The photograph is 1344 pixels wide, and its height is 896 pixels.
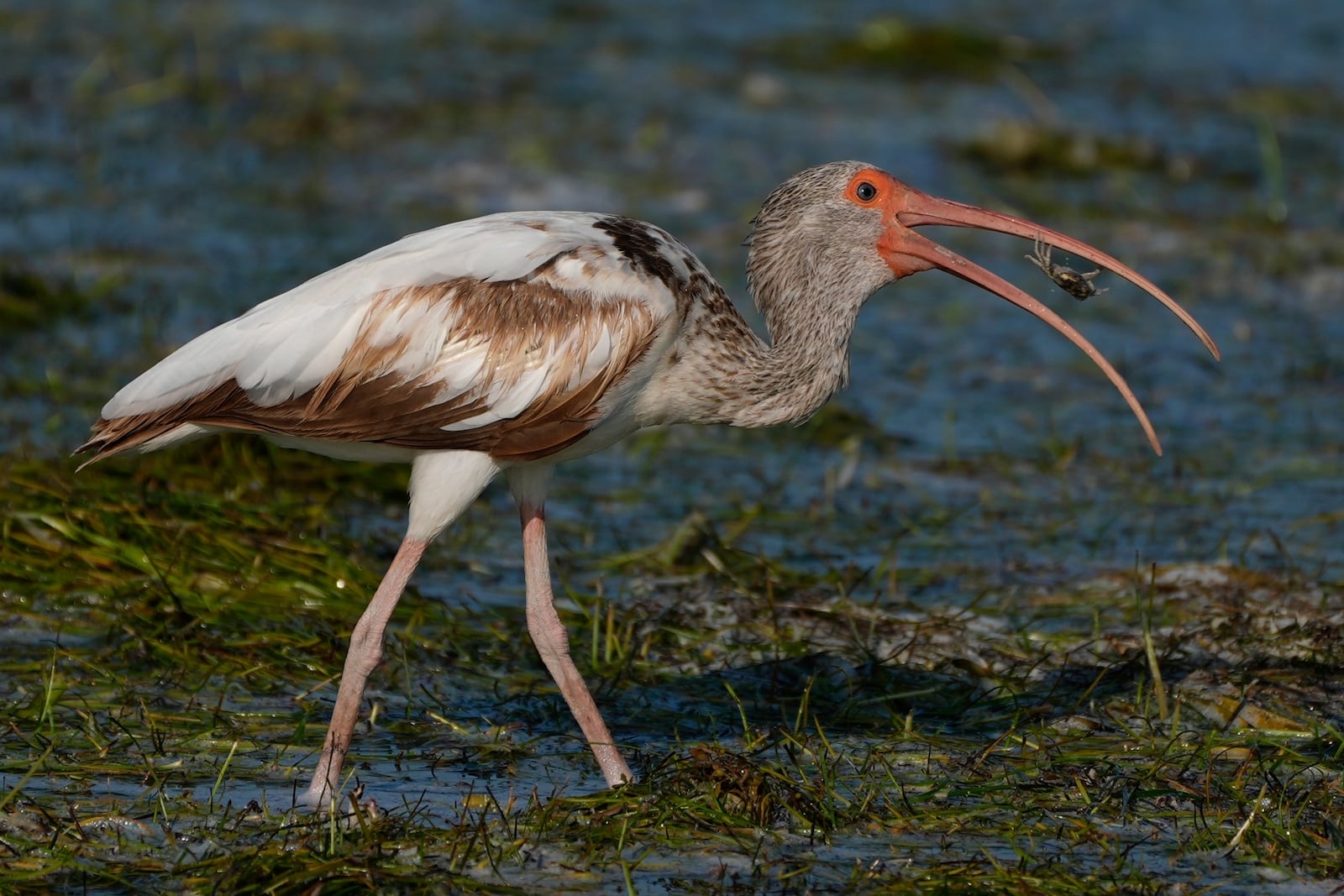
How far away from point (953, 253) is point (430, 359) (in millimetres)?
1705

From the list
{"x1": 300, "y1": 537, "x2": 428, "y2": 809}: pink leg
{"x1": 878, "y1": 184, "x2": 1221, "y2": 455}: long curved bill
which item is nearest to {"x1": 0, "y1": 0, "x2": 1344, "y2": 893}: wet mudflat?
{"x1": 300, "y1": 537, "x2": 428, "y2": 809}: pink leg

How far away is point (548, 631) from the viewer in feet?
20.6

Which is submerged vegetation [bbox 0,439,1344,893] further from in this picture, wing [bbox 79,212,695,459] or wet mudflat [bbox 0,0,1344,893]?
wing [bbox 79,212,695,459]

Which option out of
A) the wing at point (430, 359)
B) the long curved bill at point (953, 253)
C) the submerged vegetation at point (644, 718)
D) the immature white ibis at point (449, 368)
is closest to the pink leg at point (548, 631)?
the immature white ibis at point (449, 368)

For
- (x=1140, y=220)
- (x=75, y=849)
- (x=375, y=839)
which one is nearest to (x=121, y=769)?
(x=75, y=849)

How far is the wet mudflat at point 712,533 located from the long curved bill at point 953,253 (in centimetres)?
111

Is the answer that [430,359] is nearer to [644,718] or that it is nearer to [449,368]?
[449,368]

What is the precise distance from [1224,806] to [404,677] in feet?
8.76

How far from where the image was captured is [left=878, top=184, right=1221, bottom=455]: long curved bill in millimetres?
6191

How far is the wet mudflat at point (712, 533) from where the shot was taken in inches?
210

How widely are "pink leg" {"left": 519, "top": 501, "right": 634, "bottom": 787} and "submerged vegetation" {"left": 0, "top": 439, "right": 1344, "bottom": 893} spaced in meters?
0.17

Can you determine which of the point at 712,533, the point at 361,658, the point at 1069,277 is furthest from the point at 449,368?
the point at 712,533

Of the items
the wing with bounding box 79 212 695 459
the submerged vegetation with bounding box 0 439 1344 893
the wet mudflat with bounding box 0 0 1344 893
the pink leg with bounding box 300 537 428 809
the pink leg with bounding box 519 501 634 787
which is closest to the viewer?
the submerged vegetation with bounding box 0 439 1344 893

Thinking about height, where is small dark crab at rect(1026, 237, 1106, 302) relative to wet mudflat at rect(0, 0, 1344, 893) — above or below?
above
